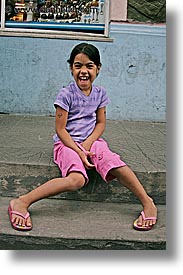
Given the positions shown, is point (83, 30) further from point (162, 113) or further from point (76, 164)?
point (76, 164)

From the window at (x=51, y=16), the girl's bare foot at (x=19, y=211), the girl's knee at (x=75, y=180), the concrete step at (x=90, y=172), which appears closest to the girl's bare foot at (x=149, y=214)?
the concrete step at (x=90, y=172)

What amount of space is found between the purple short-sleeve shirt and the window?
5.91 ft

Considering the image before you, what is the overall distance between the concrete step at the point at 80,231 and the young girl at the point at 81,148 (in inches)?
2.3

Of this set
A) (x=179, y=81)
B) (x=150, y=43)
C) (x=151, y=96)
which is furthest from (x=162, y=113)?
(x=179, y=81)

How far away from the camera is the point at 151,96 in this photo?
480 centimetres

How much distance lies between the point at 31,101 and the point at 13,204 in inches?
75.2

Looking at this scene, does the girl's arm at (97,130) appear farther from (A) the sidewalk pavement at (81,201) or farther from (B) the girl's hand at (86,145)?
(A) the sidewalk pavement at (81,201)

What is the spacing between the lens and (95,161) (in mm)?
3203

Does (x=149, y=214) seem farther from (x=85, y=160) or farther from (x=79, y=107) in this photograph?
(x=79, y=107)

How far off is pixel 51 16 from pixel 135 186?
243 centimetres

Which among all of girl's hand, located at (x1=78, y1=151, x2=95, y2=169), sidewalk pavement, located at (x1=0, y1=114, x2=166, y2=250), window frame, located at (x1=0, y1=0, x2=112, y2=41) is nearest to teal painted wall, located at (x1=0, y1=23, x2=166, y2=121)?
window frame, located at (x1=0, y1=0, x2=112, y2=41)

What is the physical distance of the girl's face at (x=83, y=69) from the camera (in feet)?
10.3

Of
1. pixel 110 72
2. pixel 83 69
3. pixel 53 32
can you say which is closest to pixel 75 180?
pixel 83 69

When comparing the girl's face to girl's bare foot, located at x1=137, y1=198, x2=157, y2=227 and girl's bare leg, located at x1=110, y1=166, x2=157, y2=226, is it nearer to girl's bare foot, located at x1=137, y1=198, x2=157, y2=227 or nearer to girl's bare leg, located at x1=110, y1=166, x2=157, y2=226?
girl's bare leg, located at x1=110, y1=166, x2=157, y2=226
